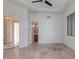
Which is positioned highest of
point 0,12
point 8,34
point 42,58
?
point 0,12

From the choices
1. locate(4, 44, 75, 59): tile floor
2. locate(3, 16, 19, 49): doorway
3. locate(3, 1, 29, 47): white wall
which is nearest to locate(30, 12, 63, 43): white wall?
locate(3, 16, 19, 49): doorway

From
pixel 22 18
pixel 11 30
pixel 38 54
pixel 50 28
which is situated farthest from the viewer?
pixel 50 28

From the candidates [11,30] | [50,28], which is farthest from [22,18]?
[50,28]

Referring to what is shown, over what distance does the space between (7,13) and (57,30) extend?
574 centimetres

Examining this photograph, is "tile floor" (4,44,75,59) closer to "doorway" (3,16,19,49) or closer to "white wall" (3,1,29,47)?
"white wall" (3,1,29,47)

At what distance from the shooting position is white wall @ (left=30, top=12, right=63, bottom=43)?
11.3 m

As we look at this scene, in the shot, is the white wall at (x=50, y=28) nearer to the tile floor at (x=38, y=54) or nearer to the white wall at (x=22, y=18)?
the white wall at (x=22, y=18)

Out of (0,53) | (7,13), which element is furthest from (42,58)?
(0,53)

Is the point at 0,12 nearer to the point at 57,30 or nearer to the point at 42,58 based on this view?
the point at 42,58

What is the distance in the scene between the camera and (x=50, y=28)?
449 inches

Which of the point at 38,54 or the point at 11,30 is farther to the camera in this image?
the point at 11,30

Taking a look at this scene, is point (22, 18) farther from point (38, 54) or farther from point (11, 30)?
point (38, 54)

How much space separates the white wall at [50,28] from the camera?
11.3 meters

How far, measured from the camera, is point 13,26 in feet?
36.0
